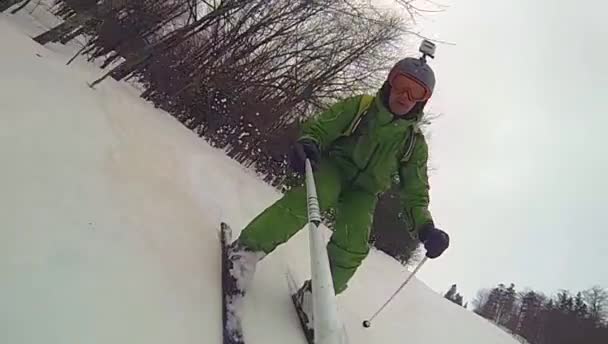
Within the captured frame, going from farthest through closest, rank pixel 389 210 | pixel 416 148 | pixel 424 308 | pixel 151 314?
pixel 389 210 → pixel 424 308 → pixel 416 148 → pixel 151 314

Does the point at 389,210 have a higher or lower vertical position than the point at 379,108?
higher

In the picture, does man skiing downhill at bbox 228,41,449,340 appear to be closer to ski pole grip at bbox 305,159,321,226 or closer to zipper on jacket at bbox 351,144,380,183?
zipper on jacket at bbox 351,144,380,183

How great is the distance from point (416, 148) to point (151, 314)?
1490 mm

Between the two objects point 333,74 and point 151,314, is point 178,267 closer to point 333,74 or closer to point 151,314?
point 151,314

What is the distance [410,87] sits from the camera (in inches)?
102

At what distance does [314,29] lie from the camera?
29.7ft

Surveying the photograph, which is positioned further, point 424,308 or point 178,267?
point 424,308

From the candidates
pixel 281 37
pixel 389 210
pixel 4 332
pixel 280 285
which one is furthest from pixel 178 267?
pixel 389 210

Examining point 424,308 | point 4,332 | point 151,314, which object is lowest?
point 4,332

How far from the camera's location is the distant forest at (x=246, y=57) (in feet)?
23.9

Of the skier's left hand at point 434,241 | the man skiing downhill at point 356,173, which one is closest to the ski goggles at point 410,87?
the man skiing downhill at point 356,173

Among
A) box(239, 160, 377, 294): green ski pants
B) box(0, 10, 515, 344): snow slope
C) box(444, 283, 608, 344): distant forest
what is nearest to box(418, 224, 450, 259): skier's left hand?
box(239, 160, 377, 294): green ski pants

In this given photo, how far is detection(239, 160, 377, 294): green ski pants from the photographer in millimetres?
2693

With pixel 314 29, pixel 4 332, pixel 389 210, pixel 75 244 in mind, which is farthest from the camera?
pixel 389 210
